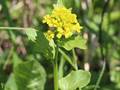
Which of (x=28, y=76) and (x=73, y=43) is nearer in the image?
(x=73, y=43)

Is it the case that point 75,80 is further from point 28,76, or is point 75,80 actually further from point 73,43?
point 28,76

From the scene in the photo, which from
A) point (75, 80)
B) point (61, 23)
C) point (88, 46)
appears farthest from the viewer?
point (88, 46)

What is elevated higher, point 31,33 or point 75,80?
point 31,33

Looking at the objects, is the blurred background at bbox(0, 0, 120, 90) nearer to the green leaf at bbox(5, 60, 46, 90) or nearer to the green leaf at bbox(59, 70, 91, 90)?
the green leaf at bbox(5, 60, 46, 90)

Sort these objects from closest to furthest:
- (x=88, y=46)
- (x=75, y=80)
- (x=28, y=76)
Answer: (x=75, y=80)
(x=28, y=76)
(x=88, y=46)

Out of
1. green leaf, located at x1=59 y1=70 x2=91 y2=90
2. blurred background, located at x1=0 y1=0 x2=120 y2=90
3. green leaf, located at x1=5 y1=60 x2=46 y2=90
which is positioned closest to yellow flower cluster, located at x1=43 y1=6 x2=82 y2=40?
green leaf, located at x1=59 y1=70 x2=91 y2=90

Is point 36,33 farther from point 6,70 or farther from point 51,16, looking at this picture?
point 6,70

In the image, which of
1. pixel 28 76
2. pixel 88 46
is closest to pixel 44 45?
pixel 28 76
